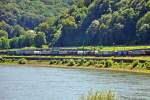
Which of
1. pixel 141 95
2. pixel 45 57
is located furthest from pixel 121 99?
pixel 45 57

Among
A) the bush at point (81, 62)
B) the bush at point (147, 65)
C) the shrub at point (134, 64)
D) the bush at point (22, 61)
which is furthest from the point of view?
the bush at point (22, 61)

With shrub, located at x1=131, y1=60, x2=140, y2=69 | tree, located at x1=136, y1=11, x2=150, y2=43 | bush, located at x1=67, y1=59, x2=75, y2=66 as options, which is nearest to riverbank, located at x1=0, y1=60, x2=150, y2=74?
bush, located at x1=67, y1=59, x2=75, y2=66

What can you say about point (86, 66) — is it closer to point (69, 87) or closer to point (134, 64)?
point (134, 64)

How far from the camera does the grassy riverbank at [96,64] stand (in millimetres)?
126488

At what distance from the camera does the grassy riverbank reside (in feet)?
415

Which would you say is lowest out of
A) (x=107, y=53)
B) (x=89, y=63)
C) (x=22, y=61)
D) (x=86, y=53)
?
(x=22, y=61)

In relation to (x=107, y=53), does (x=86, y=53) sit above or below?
below

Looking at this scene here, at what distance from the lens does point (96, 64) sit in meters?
146

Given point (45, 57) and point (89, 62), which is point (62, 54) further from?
point (89, 62)

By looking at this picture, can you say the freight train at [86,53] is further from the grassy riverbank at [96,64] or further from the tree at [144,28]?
the tree at [144,28]

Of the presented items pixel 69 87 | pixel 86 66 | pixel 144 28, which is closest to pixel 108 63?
pixel 86 66

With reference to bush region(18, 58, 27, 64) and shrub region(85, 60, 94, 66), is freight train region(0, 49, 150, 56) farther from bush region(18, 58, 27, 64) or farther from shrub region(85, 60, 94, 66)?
bush region(18, 58, 27, 64)

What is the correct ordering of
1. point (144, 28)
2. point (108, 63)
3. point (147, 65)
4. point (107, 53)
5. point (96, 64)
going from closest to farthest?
1. point (147, 65)
2. point (108, 63)
3. point (96, 64)
4. point (107, 53)
5. point (144, 28)

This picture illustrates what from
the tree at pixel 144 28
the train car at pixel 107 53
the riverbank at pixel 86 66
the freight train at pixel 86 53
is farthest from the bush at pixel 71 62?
the tree at pixel 144 28
